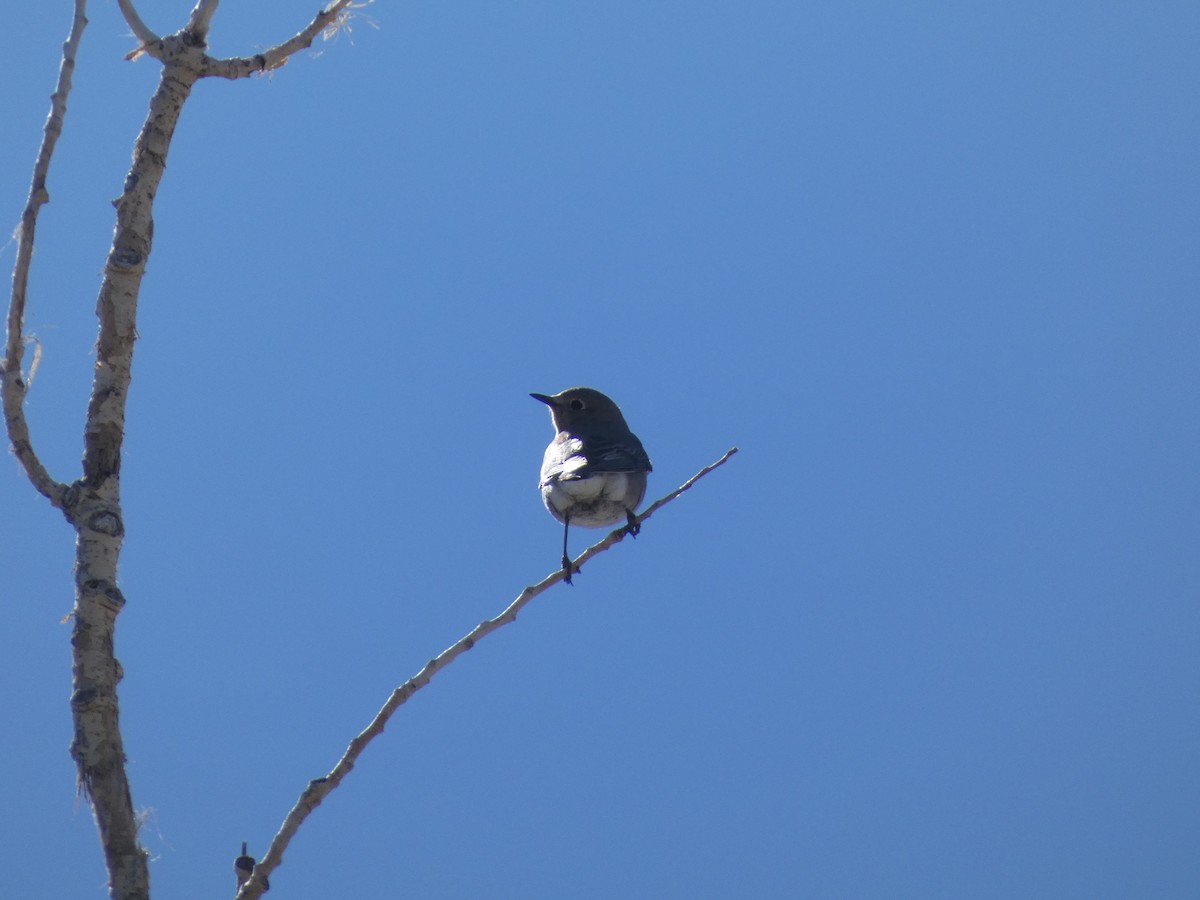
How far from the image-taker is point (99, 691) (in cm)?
266

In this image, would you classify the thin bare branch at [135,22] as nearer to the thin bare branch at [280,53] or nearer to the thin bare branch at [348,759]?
the thin bare branch at [280,53]

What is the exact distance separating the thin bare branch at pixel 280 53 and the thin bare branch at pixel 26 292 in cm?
46

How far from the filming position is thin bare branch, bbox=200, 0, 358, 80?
328 centimetres

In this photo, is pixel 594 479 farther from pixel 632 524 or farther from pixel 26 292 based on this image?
pixel 26 292

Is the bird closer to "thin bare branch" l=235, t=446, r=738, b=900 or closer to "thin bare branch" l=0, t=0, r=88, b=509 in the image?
"thin bare branch" l=235, t=446, r=738, b=900

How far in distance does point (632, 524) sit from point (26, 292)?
11.1 ft

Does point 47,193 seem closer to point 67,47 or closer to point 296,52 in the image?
point 67,47

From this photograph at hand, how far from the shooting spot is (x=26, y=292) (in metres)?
2.83

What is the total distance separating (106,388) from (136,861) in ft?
3.58

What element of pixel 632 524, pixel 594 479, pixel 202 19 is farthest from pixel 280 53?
pixel 594 479

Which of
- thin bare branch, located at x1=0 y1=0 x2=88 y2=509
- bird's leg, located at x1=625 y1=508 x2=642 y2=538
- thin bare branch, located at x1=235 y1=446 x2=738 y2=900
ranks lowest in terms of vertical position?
thin bare branch, located at x1=235 y1=446 x2=738 y2=900

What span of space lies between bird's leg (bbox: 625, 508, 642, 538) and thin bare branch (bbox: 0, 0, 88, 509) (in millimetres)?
2587

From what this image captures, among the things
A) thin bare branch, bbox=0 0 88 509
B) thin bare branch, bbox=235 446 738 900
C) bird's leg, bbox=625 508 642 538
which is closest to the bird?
bird's leg, bbox=625 508 642 538

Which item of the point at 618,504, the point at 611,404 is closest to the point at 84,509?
the point at 618,504
